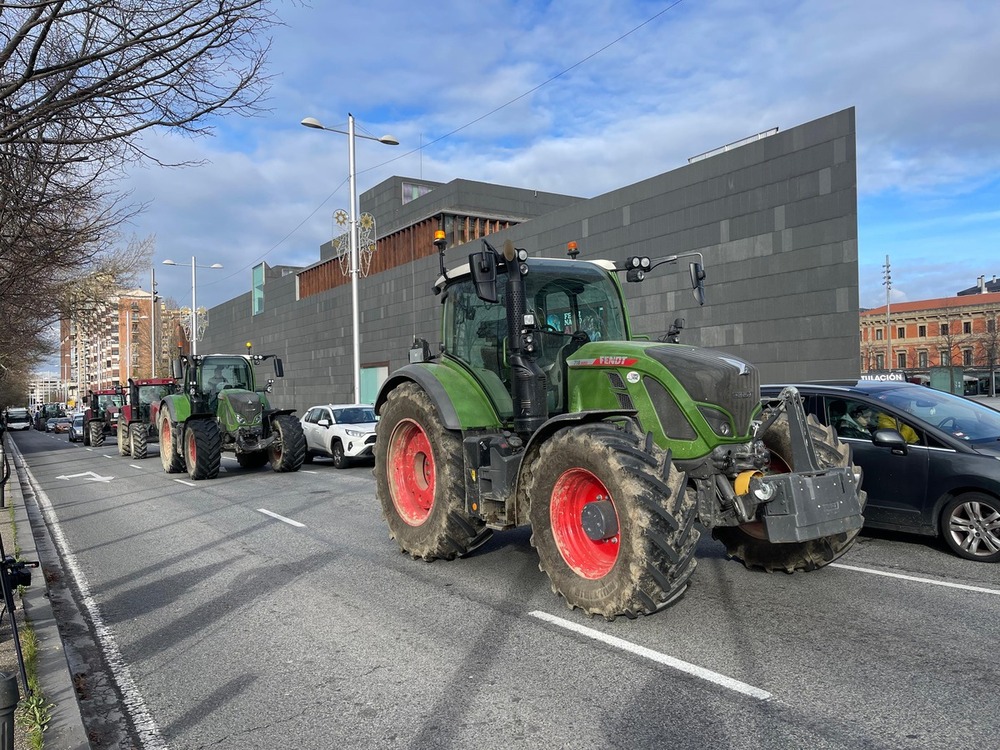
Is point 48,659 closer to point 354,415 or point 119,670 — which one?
point 119,670

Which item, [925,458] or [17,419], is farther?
[17,419]

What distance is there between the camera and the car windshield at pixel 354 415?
A: 18156 millimetres

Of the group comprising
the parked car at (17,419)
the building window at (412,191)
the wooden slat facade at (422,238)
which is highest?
the building window at (412,191)

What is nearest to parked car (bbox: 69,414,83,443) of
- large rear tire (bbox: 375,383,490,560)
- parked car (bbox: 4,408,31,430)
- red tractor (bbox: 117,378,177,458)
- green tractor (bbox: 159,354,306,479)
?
red tractor (bbox: 117,378,177,458)

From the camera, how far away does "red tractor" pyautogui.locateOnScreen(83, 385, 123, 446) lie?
32.5 m

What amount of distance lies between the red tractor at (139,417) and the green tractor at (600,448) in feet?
57.8

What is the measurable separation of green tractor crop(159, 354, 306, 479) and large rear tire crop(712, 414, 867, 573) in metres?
11.7

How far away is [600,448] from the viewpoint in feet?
15.9

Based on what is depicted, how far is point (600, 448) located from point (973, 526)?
4.02m

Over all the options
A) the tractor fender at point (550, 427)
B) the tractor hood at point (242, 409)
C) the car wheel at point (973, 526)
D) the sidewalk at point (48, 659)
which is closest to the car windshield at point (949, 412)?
the car wheel at point (973, 526)

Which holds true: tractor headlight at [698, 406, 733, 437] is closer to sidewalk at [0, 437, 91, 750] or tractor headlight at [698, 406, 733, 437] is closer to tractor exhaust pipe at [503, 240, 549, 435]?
tractor exhaust pipe at [503, 240, 549, 435]

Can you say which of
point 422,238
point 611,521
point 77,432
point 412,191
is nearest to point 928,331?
point 412,191

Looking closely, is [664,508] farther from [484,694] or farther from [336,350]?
[336,350]

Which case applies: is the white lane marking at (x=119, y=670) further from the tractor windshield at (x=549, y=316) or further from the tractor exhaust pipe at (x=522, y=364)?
the tractor windshield at (x=549, y=316)
